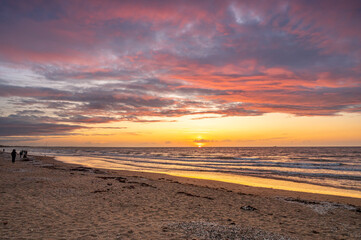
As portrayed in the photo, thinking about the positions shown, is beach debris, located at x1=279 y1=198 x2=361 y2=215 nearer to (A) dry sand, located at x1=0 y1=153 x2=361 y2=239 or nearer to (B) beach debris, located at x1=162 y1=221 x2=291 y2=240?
(A) dry sand, located at x1=0 y1=153 x2=361 y2=239

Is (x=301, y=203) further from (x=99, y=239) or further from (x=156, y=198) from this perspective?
(x=99, y=239)

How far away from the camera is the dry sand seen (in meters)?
8.77

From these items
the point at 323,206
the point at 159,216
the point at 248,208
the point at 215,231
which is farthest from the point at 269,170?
the point at 215,231

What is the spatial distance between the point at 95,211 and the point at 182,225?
4.44 m

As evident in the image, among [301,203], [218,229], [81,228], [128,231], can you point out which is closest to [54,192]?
[81,228]

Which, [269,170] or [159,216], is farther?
[269,170]

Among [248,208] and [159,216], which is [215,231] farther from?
[248,208]

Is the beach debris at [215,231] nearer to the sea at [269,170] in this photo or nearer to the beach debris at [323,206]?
the beach debris at [323,206]

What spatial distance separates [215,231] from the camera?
30.6 ft

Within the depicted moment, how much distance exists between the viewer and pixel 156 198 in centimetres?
1523

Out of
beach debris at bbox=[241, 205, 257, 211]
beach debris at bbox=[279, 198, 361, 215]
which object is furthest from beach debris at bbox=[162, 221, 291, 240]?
beach debris at bbox=[279, 198, 361, 215]

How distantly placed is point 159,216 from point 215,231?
299cm

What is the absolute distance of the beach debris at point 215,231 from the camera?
345 inches

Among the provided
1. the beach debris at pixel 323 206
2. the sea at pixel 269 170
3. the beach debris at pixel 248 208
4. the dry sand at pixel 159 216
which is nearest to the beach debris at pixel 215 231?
the dry sand at pixel 159 216
